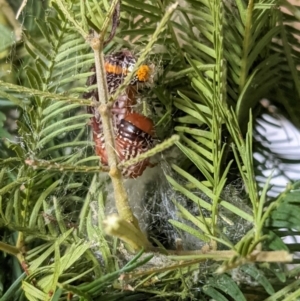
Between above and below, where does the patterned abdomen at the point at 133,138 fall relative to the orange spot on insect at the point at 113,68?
below

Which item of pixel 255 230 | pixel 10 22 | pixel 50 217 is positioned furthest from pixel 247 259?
pixel 10 22

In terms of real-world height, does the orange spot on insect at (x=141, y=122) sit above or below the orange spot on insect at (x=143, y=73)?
below

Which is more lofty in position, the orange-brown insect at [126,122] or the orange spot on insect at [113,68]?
the orange spot on insect at [113,68]

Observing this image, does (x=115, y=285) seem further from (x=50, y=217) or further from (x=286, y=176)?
(x=286, y=176)

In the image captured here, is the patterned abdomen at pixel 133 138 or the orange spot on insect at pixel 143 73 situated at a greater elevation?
the orange spot on insect at pixel 143 73
